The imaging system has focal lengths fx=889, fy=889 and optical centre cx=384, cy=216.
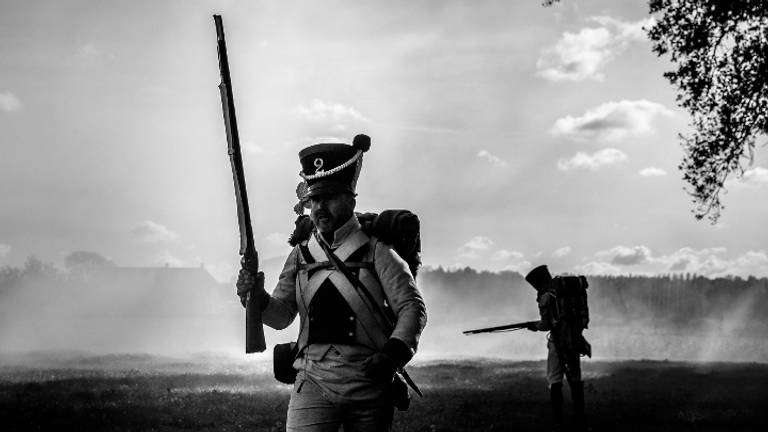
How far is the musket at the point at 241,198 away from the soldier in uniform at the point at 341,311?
117 millimetres

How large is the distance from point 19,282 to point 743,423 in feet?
261

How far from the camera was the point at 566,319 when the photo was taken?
1526 centimetres

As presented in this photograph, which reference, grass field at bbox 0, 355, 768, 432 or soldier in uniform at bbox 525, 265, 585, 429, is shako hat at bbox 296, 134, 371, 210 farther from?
grass field at bbox 0, 355, 768, 432

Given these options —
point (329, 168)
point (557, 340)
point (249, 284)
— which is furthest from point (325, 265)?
Answer: point (557, 340)

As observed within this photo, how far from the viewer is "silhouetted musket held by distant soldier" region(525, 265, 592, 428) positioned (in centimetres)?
1523

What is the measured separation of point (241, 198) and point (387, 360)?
5.31ft

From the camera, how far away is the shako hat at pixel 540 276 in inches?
608

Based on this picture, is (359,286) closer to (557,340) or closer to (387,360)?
(387,360)

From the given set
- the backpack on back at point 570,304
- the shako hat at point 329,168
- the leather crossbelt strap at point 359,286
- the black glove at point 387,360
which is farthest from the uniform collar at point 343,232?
the backpack on back at point 570,304

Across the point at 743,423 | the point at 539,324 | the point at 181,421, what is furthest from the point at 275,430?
the point at 743,423

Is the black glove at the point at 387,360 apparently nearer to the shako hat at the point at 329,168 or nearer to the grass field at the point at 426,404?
the shako hat at the point at 329,168

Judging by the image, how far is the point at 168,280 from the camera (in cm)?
9794

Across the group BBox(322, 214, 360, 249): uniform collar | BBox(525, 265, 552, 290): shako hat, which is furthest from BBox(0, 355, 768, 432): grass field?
BBox(322, 214, 360, 249): uniform collar

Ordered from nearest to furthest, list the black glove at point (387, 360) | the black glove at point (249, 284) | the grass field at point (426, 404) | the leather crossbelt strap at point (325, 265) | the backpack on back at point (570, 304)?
the black glove at point (387, 360)
the black glove at point (249, 284)
the leather crossbelt strap at point (325, 265)
the backpack on back at point (570, 304)
the grass field at point (426, 404)
